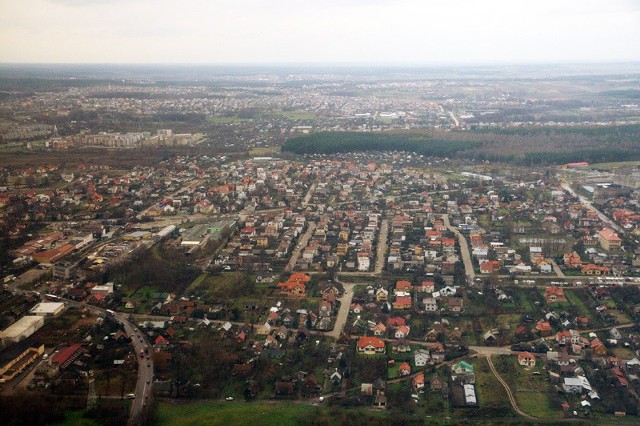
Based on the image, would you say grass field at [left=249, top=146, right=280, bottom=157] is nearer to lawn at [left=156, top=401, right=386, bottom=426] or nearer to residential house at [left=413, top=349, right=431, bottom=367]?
residential house at [left=413, top=349, right=431, bottom=367]

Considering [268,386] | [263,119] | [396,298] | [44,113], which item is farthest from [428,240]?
[263,119]

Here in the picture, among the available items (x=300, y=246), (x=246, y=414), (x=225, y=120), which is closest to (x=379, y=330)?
(x=246, y=414)

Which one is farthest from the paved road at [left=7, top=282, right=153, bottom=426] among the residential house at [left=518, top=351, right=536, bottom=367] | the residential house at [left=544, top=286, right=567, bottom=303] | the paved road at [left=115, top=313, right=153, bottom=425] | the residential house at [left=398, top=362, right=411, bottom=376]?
the residential house at [left=544, top=286, right=567, bottom=303]

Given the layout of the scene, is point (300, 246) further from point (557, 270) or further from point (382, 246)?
point (557, 270)

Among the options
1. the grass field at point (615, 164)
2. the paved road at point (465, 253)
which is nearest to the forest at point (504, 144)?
the grass field at point (615, 164)

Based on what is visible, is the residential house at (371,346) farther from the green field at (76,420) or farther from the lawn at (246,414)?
the green field at (76,420)

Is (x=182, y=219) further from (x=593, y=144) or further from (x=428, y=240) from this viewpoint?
(x=593, y=144)
